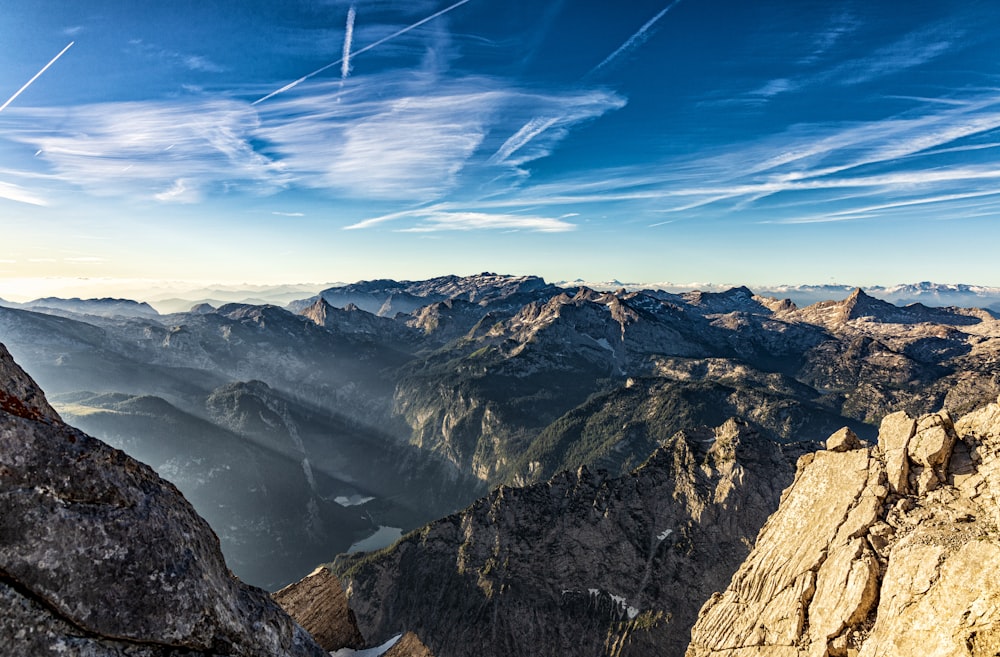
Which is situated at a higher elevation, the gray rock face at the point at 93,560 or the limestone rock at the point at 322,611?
the gray rock face at the point at 93,560

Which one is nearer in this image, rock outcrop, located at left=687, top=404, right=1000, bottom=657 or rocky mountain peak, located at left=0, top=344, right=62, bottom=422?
rocky mountain peak, located at left=0, top=344, right=62, bottom=422

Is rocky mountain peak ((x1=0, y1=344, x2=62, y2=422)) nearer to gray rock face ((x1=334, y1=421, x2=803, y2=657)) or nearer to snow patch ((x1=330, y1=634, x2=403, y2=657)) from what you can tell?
snow patch ((x1=330, y1=634, x2=403, y2=657))

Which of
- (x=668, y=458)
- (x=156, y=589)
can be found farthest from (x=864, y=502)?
(x=668, y=458)

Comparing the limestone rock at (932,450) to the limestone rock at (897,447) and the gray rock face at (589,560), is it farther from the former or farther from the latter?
the gray rock face at (589,560)

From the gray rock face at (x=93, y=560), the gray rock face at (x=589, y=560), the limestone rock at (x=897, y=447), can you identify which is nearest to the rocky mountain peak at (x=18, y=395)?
the gray rock face at (x=93, y=560)

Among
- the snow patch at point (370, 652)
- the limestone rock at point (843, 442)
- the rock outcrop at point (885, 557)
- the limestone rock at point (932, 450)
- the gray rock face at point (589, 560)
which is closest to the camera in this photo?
the rock outcrop at point (885, 557)

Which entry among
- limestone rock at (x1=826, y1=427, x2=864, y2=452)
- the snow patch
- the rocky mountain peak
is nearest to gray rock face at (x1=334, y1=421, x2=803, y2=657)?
limestone rock at (x1=826, y1=427, x2=864, y2=452)

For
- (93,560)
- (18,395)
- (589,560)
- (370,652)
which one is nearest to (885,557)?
(370,652)

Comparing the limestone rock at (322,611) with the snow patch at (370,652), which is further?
the limestone rock at (322,611)
